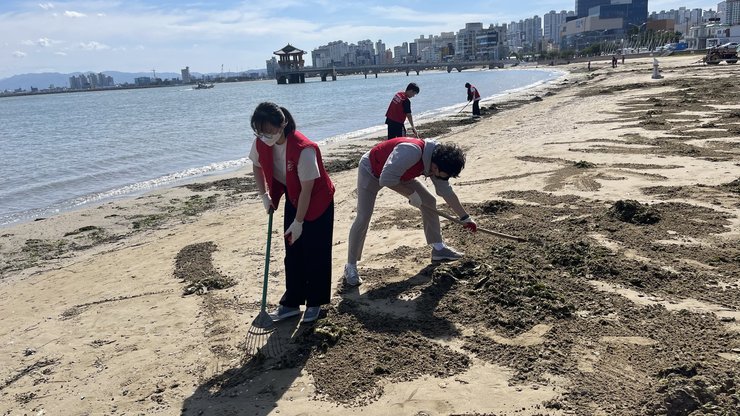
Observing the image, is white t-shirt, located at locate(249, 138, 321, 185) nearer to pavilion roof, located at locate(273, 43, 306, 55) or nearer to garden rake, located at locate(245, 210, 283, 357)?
garden rake, located at locate(245, 210, 283, 357)

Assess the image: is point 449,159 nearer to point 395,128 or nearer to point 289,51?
point 395,128

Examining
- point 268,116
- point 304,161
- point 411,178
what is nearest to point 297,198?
point 304,161


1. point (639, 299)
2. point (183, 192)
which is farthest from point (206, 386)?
point (183, 192)

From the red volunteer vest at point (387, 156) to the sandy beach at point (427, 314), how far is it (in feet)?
3.09

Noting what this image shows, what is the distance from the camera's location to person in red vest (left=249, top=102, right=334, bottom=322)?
143 inches

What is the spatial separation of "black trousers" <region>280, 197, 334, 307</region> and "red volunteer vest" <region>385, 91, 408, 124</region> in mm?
6155

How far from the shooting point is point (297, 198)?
3867 mm

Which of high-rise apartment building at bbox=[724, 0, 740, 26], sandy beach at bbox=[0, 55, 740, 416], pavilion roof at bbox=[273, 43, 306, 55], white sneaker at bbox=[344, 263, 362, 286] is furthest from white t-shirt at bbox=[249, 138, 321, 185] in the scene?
high-rise apartment building at bbox=[724, 0, 740, 26]

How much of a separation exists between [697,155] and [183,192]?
32.1 feet

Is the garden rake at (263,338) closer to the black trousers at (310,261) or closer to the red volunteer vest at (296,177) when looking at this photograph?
the black trousers at (310,261)

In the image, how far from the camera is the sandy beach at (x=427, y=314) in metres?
3.21

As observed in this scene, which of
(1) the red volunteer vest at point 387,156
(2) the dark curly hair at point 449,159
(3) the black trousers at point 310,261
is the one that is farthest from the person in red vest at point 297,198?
(2) the dark curly hair at point 449,159

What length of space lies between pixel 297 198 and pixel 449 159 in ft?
4.08

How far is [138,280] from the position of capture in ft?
19.4
